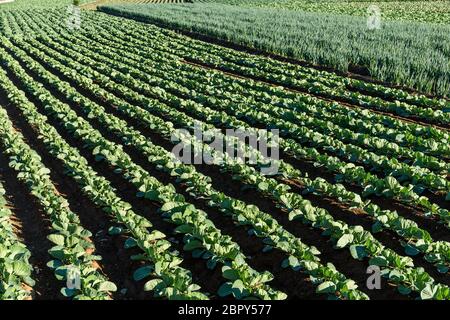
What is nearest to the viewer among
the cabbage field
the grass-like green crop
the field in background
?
the cabbage field

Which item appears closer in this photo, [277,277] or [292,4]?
[277,277]

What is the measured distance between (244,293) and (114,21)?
32.5 m

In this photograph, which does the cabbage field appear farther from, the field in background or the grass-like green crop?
the field in background

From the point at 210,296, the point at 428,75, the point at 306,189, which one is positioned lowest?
the point at 210,296

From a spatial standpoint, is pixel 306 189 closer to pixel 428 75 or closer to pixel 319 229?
pixel 319 229

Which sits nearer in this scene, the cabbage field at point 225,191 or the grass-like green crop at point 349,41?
the cabbage field at point 225,191

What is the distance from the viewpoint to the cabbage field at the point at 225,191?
6.18 metres

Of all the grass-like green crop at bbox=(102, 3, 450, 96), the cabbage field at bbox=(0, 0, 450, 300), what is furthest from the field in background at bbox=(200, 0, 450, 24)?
the cabbage field at bbox=(0, 0, 450, 300)

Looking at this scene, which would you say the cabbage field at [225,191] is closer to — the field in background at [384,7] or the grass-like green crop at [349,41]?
the grass-like green crop at [349,41]

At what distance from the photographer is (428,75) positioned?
572 inches

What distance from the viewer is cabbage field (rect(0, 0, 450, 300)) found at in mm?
6176

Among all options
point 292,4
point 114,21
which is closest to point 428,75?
point 114,21

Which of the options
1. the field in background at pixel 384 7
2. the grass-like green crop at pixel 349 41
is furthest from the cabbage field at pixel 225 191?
the field in background at pixel 384 7
